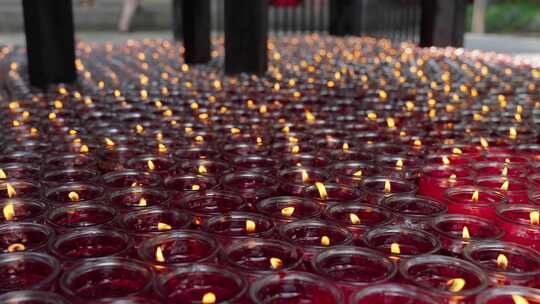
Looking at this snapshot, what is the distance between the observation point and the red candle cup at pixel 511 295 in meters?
1.54

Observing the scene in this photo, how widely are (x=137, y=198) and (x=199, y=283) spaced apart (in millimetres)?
797

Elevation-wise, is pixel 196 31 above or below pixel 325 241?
above

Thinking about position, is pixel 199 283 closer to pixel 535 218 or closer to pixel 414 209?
pixel 414 209

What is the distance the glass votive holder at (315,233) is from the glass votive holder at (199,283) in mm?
288

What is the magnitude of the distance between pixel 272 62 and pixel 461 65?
8.07 feet

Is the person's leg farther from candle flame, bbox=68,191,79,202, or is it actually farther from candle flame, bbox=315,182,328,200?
candle flame, bbox=315,182,328,200

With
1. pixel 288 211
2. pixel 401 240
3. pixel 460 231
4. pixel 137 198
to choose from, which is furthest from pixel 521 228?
pixel 137 198

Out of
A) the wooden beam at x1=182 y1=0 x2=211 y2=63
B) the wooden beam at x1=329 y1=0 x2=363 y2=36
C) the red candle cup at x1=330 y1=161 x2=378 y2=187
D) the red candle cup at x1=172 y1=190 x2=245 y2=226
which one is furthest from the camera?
the wooden beam at x1=329 y1=0 x2=363 y2=36

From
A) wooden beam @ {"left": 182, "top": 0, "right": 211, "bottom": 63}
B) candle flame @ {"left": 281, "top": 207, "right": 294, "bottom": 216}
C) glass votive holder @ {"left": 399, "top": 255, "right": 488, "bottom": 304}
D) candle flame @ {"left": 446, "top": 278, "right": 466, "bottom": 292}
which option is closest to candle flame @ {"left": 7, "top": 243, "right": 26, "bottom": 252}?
candle flame @ {"left": 281, "top": 207, "right": 294, "bottom": 216}

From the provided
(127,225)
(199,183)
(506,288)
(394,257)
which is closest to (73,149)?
(199,183)

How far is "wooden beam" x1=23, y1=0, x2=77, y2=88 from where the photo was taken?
600cm

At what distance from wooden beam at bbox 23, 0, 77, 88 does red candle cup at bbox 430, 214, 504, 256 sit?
16.3 feet

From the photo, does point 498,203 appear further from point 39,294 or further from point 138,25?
point 138,25

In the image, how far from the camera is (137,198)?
2.35m
